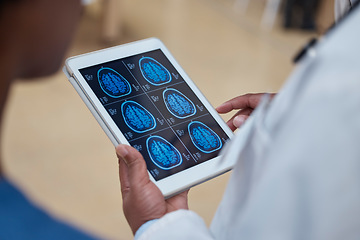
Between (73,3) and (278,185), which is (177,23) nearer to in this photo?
(73,3)

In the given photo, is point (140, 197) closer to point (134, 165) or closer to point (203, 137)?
point (134, 165)

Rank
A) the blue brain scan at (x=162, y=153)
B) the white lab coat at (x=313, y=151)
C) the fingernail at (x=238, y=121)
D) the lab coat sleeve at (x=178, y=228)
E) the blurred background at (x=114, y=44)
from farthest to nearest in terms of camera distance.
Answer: the blurred background at (x=114, y=44) → the fingernail at (x=238, y=121) → the blue brain scan at (x=162, y=153) → the lab coat sleeve at (x=178, y=228) → the white lab coat at (x=313, y=151)

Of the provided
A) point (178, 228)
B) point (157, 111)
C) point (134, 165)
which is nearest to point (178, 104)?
point (157, 111)

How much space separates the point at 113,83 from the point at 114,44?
175cm

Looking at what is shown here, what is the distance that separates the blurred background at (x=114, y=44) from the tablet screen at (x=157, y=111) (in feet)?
0.30

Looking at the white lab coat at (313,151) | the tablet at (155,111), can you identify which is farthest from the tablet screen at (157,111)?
the white lab coat at (313,151)

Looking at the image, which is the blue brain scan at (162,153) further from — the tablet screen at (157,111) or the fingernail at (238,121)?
the fingernail at (238,121)

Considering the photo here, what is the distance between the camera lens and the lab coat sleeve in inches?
23.6

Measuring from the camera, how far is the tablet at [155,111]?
74cm

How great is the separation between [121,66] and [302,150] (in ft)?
1.52

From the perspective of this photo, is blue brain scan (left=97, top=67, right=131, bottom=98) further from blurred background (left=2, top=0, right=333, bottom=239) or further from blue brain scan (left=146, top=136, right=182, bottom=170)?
blurred background (left=2, top=0, right=333, bottom=239)

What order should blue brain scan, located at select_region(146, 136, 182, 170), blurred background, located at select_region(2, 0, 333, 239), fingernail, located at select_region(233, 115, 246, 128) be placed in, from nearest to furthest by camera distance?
blue brain scan, located at select_region(146, 136, 182, 170) < fingernail, located at select_region(233, 115, 246, 128) < blurred background, located at select_region(2, 0, 333, 239)

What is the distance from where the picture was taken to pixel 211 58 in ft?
8.18

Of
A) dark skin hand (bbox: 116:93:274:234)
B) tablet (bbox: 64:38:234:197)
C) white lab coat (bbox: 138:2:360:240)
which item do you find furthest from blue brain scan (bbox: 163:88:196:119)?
white lab coat (bbox: 138:2:360:240)
